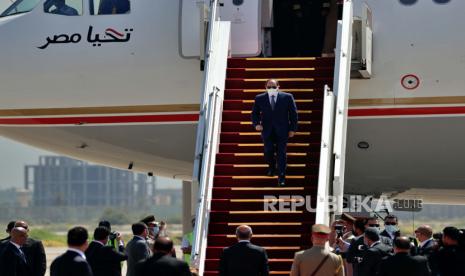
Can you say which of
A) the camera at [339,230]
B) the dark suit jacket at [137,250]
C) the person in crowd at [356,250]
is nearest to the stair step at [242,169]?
the person in crowd at [356,250]

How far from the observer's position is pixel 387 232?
17984 millimetres

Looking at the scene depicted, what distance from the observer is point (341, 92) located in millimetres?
16719

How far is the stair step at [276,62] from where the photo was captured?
18297 mm

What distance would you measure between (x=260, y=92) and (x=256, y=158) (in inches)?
53.1

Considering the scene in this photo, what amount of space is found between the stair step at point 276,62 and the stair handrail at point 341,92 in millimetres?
878

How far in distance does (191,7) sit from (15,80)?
3207 mm

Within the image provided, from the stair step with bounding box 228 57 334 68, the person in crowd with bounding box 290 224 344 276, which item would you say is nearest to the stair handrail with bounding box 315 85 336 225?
the stair step with bounding box 228 57 334 68

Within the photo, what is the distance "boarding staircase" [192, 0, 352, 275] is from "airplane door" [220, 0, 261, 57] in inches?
21.2

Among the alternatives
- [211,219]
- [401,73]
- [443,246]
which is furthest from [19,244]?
[401,73]

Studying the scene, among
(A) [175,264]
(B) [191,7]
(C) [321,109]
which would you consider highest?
(B) [191,7]

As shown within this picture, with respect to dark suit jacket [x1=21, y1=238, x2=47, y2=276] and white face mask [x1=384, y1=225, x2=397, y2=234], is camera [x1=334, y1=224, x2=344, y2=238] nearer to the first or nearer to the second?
white face mask [x1=384, y1=225, x2=397, y2=234]

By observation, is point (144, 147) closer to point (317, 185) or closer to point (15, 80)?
point (15, 80)

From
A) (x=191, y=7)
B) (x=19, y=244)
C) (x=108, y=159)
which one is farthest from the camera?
(x=108, y=159)

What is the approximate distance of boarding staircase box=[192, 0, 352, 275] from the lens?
1573 cm
